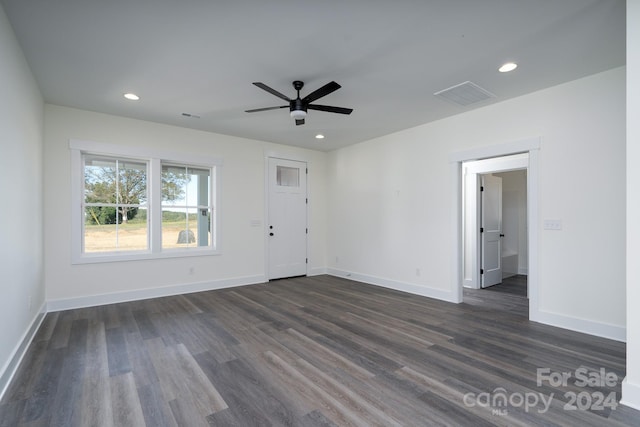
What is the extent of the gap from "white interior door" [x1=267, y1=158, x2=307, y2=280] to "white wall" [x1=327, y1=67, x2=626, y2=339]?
185 centimetres

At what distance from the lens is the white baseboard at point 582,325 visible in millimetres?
3059

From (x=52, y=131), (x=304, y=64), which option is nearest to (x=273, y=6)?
(x=304, y=64)

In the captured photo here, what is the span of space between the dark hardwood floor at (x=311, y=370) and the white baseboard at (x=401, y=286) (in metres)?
0.53

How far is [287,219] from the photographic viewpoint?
6.33 m

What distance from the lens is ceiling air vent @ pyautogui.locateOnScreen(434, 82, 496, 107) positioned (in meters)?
3.48

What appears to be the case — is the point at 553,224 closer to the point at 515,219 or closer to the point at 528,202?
the point at 528,202

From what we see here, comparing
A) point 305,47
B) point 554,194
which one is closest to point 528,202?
point 554,194

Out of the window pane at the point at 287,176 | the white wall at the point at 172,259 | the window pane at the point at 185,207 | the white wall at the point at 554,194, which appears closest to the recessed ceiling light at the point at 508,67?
the white wall at the point at 554,194

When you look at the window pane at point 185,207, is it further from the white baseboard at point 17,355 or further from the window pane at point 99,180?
the white baseboard at point 17,355

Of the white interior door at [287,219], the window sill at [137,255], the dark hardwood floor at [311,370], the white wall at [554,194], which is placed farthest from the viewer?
the white interior door at [287,219]

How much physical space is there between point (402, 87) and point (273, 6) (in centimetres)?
187

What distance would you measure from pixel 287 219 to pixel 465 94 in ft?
13.0

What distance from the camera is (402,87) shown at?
3.51 meters

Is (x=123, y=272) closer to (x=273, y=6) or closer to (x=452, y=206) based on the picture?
(x=273, y=6)
